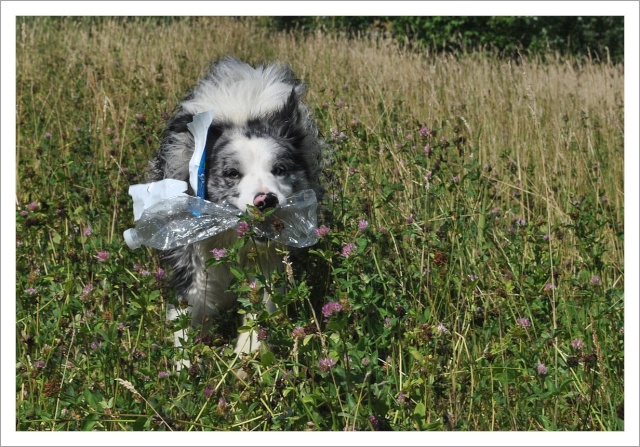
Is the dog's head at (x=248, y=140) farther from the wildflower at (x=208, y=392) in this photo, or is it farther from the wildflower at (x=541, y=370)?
the wildflower at (x=541, y=370)

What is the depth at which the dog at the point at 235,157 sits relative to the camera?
2.96 m

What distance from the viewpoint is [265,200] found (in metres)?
2.66

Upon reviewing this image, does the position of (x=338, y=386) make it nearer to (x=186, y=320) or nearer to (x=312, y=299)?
(x=186, y=320)

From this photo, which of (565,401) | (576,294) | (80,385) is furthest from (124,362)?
(576,294)

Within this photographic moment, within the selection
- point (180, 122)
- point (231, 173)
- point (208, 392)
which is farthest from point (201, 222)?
point (208, 392)

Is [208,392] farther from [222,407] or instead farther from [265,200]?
[265,200]

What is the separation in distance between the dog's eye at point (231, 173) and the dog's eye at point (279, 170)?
6.0 inches

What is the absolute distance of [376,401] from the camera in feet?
6.69

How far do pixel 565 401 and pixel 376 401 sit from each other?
0.66m

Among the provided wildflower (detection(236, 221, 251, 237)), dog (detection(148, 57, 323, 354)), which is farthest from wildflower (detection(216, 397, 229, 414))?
dog (detection(148, 57, 323, 354))

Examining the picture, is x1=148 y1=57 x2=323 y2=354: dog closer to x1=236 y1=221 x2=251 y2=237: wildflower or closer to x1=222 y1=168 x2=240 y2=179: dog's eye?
x1=222 y1=168 x2=240 y2=179: dog's eye

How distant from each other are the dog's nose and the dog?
0.11 feet

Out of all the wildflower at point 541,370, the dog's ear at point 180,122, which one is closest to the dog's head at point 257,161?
the dog's ear at point 180,122

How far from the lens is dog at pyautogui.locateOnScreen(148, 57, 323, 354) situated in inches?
116
